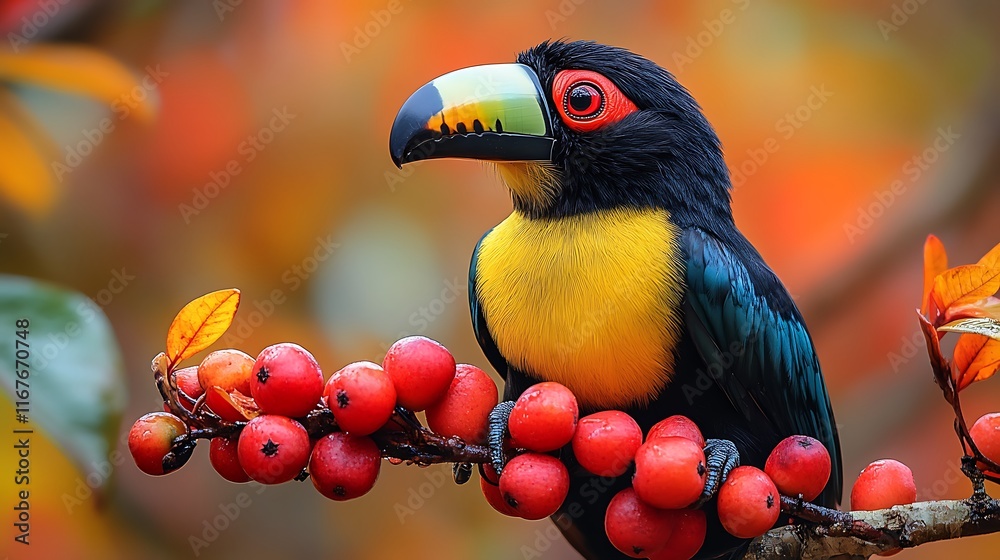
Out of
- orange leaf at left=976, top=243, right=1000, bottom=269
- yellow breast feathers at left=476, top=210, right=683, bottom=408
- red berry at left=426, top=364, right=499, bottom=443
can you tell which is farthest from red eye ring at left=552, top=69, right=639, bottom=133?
orange leaf at left=976, top=243, right=1000, bottom=269

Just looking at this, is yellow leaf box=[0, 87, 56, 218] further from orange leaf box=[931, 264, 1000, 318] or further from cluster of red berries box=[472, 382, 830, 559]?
orange leaf box=[931, 264, 1000, 318]

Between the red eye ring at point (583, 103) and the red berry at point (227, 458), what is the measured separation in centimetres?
78

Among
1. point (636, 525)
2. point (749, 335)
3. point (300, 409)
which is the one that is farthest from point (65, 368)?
point (749, 335)

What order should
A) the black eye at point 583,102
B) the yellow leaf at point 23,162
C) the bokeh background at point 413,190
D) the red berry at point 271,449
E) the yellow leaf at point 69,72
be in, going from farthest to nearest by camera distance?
the bokeh background at point 413,190 < the yellow leaf at point 23,162 < the yellow leaf at point 69,72 < the black eye at point 583,102 < the red berry at point 271,449

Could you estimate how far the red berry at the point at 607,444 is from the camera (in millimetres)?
1273

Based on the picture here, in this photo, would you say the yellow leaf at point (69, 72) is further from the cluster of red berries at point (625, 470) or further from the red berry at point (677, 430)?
the red berry at point (677, 430)

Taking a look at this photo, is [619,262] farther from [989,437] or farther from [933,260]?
[989,437]

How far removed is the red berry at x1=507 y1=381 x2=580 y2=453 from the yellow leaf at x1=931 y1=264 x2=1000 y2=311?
513 mm

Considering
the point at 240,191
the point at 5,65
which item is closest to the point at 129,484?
the point at 240,191

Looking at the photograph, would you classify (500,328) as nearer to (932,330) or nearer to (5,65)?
(932,330)

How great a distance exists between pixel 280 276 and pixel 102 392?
122 cm

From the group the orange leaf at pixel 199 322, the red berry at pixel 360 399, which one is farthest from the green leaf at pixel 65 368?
the red berry at pixel 360 399

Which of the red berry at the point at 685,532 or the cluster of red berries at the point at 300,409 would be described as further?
the red berry at the point at 685,532

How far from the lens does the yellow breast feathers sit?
153 cm
